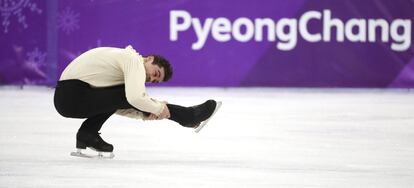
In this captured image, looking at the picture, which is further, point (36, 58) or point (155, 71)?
point (36, 58)

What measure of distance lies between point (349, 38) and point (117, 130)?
4.49 meters

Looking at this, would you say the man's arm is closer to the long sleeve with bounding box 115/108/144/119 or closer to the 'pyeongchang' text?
the long sleeve with bounding box 115/108/144/119

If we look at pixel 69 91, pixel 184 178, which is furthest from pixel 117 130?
pixel 184 178

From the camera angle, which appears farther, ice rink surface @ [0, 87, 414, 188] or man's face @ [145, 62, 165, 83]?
man's face @ [145, 62, 165, 83]

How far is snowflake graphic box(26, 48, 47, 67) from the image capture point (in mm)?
10391

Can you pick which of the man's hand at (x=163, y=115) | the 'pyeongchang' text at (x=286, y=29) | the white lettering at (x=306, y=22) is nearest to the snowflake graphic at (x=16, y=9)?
the 'pyeongchang' text at (x=286, y=29)

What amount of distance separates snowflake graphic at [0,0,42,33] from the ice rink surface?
1.52 meters

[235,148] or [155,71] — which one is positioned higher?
[155,71]

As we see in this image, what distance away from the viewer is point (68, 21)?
10430 mm

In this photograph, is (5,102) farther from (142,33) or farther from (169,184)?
(169,184)

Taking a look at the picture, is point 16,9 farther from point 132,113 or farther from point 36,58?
point 132,113

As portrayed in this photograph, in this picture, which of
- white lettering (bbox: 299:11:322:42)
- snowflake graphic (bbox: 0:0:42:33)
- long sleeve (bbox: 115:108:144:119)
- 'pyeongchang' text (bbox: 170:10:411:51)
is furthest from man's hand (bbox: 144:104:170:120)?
snowflake graphic (bbox: 0:0:42:33)

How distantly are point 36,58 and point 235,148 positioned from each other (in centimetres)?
528

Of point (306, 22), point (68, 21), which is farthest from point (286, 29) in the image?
point (68, 21)
